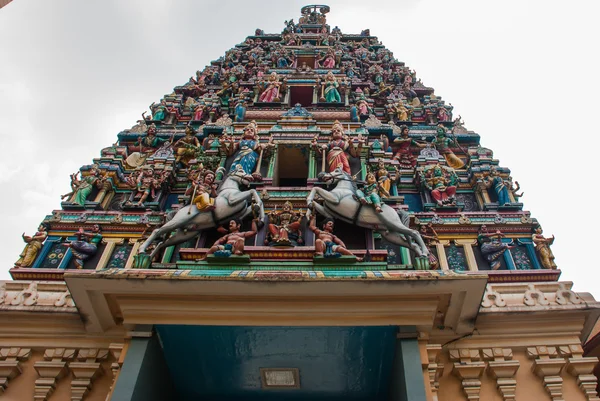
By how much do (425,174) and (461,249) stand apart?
253 centimetres

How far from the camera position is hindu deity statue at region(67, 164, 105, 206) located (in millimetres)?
12436

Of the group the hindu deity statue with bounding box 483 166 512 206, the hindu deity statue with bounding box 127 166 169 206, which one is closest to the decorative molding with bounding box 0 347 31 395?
the hindu deity statue with bounding box 127 166 169 206

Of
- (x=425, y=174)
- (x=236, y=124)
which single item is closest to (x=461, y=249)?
(x=425, y=174)

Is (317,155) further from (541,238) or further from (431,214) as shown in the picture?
(541,238)

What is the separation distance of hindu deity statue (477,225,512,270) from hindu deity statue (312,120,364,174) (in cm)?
324

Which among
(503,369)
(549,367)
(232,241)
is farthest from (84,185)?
(549,367)

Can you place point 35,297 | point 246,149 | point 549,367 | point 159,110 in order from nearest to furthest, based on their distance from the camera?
point 549,367, point 35,297, point 246,149, point 159,110

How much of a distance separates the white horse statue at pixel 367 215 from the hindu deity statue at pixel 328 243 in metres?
0.31

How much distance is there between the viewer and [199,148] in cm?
1454

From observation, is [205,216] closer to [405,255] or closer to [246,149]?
[246,149]

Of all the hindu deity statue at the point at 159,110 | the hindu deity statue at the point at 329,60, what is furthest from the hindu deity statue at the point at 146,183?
the hindu deity statue at the point at 329,60

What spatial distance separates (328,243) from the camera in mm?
9453

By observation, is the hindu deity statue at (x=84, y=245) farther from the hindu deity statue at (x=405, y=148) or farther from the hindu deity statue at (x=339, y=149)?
the hindu deity statue at (x=405, y=148)

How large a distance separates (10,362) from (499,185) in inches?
415
